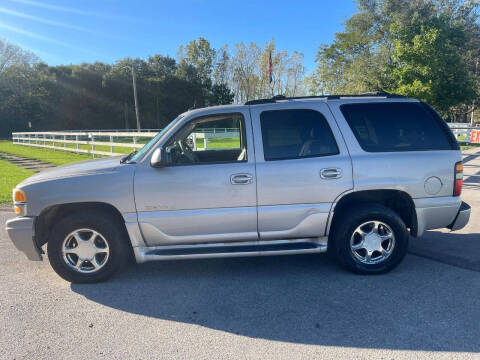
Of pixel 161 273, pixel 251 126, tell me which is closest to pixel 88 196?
pixel 161 273

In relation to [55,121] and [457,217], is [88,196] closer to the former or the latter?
[457,217]

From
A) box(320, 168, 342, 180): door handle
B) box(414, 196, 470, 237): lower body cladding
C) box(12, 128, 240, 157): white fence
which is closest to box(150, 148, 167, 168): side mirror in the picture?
box(12, 128, 240, 157): white fence

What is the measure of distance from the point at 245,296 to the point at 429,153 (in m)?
2.59

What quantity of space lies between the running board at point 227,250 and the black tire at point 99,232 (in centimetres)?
23

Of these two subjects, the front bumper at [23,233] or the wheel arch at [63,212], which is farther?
the wheel arch at [63,212]

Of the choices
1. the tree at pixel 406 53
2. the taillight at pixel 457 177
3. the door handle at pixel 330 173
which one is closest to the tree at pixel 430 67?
the tree at pixel 406 53

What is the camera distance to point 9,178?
10.7m

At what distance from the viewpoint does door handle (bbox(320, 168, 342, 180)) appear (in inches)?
150

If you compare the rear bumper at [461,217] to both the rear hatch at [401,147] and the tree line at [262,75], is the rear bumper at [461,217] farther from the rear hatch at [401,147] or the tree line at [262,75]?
the tree line at [262,75]

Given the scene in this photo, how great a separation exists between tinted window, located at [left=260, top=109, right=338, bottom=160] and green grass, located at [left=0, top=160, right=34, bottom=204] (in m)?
6.96

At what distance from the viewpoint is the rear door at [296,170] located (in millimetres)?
3793

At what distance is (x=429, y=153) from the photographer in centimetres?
396

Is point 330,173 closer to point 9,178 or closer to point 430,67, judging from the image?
point 9,178

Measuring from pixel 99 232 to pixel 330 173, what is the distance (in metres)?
2.61
